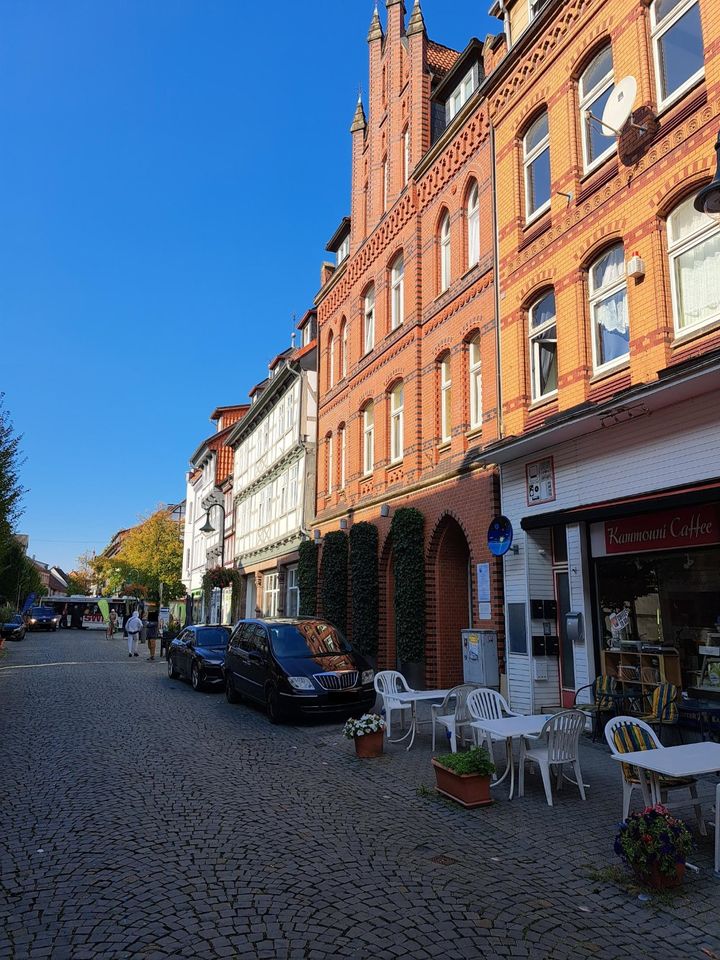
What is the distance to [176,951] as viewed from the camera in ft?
12.9

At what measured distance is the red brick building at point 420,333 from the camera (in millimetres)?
14914

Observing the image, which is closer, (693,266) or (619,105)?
(693,266)

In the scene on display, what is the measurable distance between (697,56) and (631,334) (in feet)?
12.5

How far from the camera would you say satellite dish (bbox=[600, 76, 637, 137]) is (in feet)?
33.7

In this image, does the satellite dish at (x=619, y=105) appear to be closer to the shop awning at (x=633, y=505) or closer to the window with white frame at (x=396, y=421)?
the shop awning at (x=633, y=505)

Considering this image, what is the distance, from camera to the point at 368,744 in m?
9.13

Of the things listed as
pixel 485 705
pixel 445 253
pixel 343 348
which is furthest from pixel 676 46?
pixel 343 348

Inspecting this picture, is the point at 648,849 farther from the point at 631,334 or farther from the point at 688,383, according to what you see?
the point at 631,334

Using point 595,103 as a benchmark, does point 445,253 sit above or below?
above

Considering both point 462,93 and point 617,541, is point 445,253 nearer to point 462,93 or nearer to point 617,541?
point 462,93

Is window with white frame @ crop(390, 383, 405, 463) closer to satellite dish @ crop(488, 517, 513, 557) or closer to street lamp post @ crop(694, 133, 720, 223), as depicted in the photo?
satellite dish @ crop(488, 517, 513, 557)

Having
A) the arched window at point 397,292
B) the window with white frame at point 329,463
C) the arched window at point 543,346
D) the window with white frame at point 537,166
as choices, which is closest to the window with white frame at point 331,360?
the window with white frame at point 329,463

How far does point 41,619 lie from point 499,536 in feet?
168

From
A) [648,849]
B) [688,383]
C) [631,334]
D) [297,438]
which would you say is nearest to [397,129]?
[297,438]
